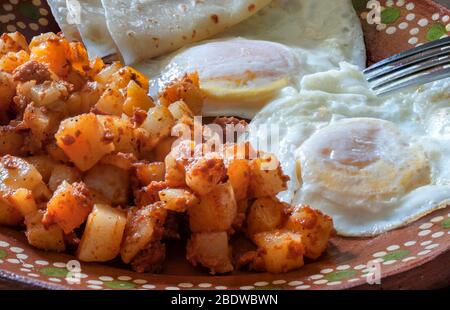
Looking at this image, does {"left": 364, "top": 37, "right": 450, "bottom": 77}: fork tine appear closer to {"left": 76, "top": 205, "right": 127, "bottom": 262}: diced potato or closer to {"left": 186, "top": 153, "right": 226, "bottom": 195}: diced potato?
{"left": 186, "top": 153, "right": 226, "bottom": 195}: diced potato

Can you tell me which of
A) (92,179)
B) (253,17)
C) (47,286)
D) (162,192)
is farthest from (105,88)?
(253,17)

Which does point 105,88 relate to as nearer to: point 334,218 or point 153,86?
point 153,86

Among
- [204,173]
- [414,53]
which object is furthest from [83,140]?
[414,53]

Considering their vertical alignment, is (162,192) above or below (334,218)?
above

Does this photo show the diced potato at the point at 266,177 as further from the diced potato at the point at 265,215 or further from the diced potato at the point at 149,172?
the diced potato at the point at 149,172

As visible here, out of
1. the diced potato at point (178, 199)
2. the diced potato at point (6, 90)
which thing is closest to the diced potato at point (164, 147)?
the diced potato at point (178, 199)

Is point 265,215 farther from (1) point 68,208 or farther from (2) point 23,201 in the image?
(2) point 23,201
